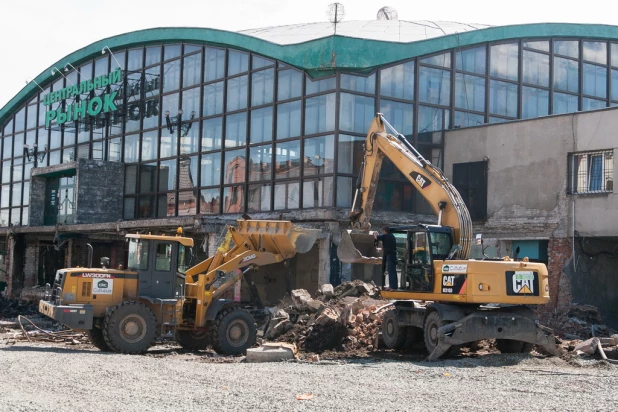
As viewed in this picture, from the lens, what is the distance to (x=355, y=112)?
2814cm

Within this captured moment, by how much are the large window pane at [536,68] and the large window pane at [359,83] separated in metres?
7.00

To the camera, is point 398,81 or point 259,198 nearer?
point 398,81

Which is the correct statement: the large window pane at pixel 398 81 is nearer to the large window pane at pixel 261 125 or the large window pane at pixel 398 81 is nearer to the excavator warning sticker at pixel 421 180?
the large window pane at pixel 261 125

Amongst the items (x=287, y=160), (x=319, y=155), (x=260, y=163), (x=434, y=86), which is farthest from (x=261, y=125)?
(x=434, y=86)

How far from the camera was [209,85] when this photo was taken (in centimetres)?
3334

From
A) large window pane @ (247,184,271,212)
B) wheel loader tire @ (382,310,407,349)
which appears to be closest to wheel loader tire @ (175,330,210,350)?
wheel loader tire @ (382,310,407,349)

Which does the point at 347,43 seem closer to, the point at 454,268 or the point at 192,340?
the point at 192,340

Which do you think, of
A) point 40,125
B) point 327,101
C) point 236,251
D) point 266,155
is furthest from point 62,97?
point 236,251

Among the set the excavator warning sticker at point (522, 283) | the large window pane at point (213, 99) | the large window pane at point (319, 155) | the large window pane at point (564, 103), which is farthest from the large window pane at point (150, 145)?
the excavator warning sticker at point (522, 283)

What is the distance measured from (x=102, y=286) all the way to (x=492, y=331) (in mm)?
8352

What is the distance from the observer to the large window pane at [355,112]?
91.6 feet

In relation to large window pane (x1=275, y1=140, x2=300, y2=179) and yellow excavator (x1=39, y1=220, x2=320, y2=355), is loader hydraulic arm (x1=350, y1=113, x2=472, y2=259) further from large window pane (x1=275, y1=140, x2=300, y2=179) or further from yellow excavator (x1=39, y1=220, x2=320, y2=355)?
large window pane (x1=275, y1=140, x2=300, y2=179)

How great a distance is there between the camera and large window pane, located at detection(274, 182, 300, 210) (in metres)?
29.0

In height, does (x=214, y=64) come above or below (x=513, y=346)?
above
